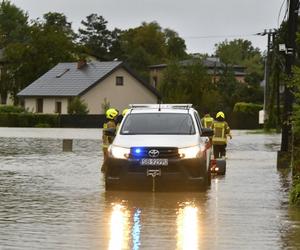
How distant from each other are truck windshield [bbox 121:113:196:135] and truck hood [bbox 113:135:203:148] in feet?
1.34

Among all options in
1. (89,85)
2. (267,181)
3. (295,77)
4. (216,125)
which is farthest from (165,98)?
(295,77)

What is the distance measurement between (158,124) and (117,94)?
232 feet

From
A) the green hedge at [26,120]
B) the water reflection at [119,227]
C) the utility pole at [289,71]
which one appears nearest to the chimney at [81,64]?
the green hedge at [26,120]

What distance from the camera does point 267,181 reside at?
1916cm

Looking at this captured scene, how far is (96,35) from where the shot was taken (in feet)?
524

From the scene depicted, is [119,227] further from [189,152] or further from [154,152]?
[189,152]

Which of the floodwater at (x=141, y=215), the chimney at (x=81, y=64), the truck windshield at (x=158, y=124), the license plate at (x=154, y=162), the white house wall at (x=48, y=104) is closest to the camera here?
the floodwater at (x=141, y=215)

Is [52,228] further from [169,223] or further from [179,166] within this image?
[179,166]

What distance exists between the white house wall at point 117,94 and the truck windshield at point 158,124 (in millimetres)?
67669

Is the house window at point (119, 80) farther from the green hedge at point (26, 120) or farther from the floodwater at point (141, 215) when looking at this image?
the floodwater at point (141, 215)

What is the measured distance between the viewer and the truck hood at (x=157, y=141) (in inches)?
634

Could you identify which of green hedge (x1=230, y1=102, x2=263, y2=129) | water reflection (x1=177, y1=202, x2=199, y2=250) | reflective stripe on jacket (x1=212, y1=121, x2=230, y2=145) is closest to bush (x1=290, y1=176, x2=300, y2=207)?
water reflection (x1=177, y1=202, x2=199, y2=250)

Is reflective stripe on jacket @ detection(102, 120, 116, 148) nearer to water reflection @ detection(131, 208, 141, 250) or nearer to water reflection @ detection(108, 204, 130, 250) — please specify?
water reflection @ detection(108, 204, 130, 250)

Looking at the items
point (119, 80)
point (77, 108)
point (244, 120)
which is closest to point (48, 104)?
point (119, 80)
